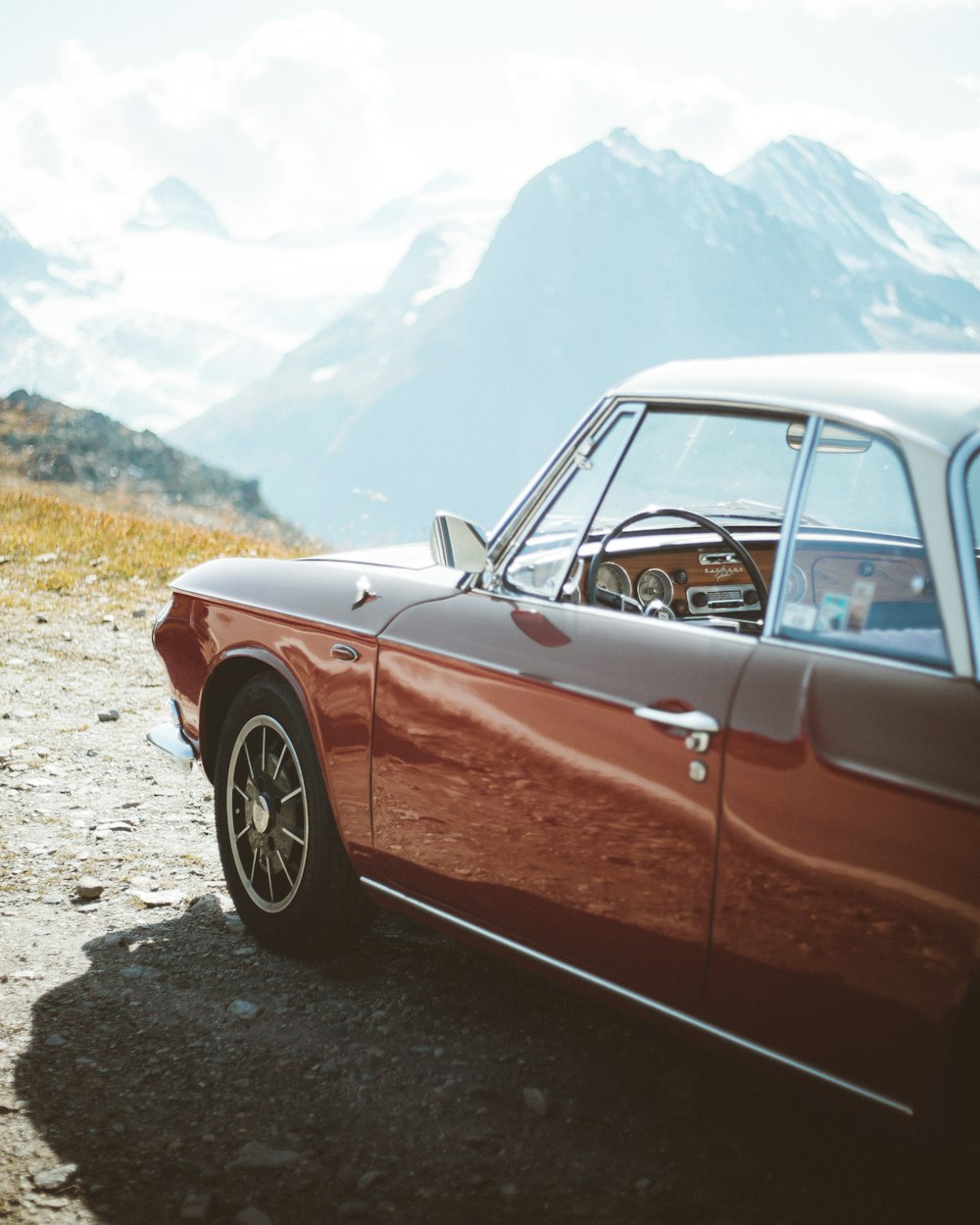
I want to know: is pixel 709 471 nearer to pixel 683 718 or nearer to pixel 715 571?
pixel 715 571

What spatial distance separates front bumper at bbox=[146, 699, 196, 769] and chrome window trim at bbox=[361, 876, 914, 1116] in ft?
3.11

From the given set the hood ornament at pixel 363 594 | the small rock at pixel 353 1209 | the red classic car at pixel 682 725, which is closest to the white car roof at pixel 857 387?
the red classic car at pixel 682 725

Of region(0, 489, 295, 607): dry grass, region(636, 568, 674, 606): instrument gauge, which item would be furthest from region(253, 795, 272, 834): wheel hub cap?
region(0, 489, 295, 607): dry grass

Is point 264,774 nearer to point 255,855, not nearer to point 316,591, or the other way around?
point 255,855

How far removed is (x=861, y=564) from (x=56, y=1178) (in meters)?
2.24

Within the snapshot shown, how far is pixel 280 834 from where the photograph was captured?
3.34 m

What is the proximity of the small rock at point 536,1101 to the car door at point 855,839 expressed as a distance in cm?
65

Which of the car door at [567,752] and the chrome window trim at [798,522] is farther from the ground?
the chrome window trim at [798,522]

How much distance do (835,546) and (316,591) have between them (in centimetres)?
143

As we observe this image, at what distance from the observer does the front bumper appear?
3726 mm

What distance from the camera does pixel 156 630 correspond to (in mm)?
3895

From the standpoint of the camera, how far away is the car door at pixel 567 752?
2.21 meters

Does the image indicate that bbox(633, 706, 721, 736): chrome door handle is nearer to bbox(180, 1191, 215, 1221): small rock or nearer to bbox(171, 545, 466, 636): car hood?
bbox(171, 545, 466, 636): car hood

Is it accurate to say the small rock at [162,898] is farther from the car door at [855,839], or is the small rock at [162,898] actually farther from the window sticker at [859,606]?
the window sticker at [859,606]
